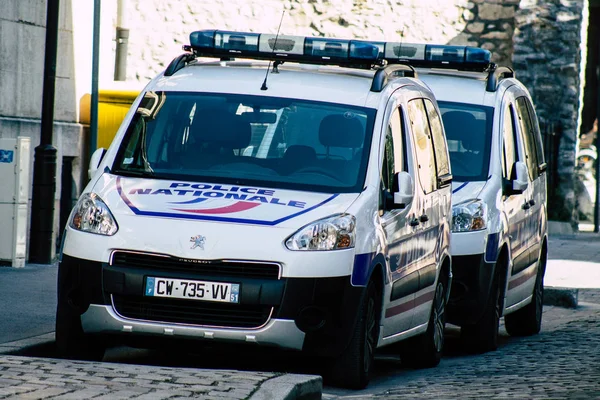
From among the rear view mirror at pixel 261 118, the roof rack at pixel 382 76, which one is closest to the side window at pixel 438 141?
the roof rack at pixel 382 76

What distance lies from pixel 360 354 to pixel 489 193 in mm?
3148

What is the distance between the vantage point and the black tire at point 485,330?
11.0 metres

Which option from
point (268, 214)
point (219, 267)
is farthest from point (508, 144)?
point (219, 267)

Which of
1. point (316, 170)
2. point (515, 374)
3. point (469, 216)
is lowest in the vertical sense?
point (515, 374)

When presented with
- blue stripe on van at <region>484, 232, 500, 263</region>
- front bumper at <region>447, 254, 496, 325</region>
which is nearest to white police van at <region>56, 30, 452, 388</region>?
front bumper at <region>447, 254, 496, 325</region>

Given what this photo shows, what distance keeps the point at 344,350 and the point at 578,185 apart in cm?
2313

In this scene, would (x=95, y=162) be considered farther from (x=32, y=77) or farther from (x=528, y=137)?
(x=32, y=77)

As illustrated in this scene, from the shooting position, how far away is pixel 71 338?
Answer: 328 inches

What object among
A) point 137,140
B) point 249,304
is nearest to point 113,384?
point 249,304

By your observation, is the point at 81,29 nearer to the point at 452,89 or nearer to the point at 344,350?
the point at 452,89

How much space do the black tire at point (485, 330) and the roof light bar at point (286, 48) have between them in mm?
2287

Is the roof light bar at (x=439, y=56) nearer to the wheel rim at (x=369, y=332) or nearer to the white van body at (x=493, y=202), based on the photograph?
the white van body at (x=493, y=202)

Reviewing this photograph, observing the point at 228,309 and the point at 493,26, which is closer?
the point at 228,309

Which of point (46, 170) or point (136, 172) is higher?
point (136, 172)
